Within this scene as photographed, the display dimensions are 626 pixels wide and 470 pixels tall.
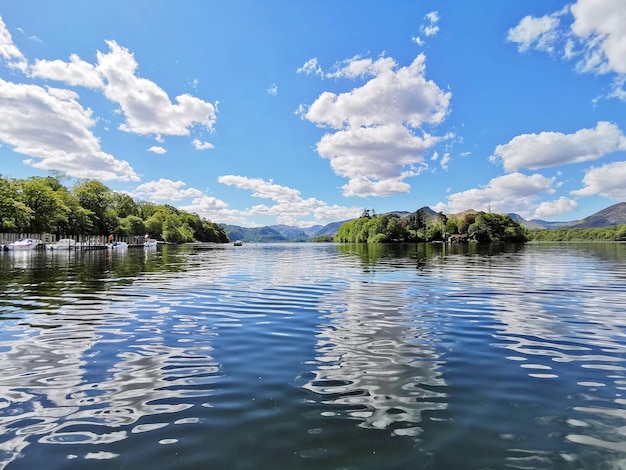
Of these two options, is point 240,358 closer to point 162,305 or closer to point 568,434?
point 568,434

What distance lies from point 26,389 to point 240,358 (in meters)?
4.72

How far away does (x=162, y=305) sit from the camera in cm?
1786

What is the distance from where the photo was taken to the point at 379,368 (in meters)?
9.25

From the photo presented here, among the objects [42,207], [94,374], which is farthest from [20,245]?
[94,374]

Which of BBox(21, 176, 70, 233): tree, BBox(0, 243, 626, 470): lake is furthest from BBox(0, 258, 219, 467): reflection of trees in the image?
BBox(21, 176, 70, 233): tree

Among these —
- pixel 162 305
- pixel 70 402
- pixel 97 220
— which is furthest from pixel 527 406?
pixel 97 220

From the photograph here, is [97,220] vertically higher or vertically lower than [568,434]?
higher

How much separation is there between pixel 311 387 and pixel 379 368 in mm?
2130

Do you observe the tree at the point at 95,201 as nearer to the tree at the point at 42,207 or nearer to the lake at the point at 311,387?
the tree at the point at 42,207

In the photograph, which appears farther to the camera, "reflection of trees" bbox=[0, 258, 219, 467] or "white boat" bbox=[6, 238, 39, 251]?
"white boat" bbox=[6, 238, 39, 251]

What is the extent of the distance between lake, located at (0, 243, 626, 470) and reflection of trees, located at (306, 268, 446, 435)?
0.05m

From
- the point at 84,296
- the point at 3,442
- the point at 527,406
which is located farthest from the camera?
the point at 84,296

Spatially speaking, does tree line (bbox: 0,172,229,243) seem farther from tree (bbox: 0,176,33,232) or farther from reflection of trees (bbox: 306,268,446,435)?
reflection of trees (bbox: 306,268,446,435)

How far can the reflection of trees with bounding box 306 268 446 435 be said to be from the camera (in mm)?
6848
